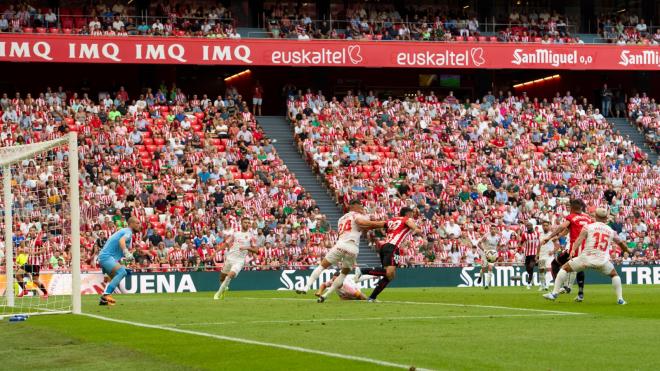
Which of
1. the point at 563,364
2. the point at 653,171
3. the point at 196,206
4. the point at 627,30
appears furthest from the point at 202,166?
the point at 563,364

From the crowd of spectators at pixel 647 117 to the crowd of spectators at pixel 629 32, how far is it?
8.55 ft

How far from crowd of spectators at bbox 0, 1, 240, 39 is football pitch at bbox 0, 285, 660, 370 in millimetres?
27971

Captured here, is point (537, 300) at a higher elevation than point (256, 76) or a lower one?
lower

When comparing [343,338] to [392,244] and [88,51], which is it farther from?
[88,51]

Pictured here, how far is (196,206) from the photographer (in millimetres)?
40125

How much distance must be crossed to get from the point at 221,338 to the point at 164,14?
122ft

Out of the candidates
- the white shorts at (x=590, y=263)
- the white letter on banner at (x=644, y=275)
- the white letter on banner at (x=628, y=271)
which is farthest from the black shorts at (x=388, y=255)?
the white letter on banner at (x=644, y=275)

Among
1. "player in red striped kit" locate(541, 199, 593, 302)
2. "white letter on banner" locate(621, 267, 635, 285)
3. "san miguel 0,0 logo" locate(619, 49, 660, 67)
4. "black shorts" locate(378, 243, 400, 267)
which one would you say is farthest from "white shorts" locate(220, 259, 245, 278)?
"san miguel 0,0 logo" locate(619, 49, 660, 67)

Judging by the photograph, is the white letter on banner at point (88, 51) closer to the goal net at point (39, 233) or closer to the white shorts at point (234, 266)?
the goal net at point (39, 233)

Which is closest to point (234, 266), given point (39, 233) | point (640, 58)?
point (39, 233)

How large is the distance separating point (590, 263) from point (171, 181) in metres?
22.9

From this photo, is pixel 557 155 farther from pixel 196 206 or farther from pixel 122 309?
pixel 122 309

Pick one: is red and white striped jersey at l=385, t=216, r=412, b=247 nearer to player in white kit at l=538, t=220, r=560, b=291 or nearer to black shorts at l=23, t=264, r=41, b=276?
player in white kit at l=538, t=220, r=560, b=291

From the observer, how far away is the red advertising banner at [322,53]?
1841 inches
